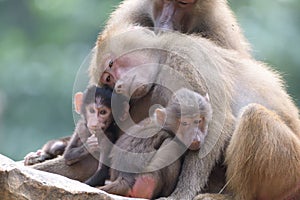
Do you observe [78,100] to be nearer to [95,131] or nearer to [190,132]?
[95,131]

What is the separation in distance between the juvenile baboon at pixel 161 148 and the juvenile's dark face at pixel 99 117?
0.18m

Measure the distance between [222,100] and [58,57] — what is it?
3681 mm

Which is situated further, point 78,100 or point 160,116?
point 78,100

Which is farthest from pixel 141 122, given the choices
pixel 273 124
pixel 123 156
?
pixel 273 124

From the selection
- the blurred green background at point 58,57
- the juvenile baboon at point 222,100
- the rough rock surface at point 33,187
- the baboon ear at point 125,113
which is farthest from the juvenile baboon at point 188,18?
the blurred green background at point 58,57

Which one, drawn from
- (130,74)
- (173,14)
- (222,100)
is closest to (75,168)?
(130,74)

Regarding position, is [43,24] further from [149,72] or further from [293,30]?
[149,72]

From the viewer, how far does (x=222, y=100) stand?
3830mm

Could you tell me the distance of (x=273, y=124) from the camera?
12.1 ft

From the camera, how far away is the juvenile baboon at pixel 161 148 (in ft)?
11.9

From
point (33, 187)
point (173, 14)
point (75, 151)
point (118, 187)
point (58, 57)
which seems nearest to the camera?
point (33, 187)

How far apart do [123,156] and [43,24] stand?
4.29 meters

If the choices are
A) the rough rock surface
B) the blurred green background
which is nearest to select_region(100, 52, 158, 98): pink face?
the rough rock surface

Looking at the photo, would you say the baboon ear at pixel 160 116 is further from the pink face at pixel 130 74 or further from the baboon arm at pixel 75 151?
the baboon arm at pixel 75 151
